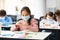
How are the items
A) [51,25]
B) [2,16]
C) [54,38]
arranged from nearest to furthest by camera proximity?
[54,38] < [51,25] < [2,16]

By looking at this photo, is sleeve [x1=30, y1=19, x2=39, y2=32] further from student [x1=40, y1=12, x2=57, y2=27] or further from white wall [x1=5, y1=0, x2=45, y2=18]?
white wall [x1=5, y1=0, x2=45, y2=18]

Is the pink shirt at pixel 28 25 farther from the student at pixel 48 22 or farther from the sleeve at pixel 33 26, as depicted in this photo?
the student at pixel 48 22

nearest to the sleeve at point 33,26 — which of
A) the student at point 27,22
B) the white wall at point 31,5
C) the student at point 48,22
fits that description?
the student at point 27,22

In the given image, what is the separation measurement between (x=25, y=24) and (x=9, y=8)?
4338mm

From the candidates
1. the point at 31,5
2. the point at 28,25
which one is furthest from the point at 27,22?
the point at 31,5

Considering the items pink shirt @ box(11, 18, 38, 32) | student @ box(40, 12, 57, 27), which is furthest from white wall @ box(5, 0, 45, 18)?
pink shirt @ box(11, 18, 38, 32)

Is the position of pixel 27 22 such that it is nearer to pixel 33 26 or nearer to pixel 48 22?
pixel 33 26

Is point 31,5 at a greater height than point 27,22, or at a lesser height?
greater

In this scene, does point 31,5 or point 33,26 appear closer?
point 33,26

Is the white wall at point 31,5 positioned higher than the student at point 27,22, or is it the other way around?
the white wall at point 31,5

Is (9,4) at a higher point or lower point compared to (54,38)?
higher

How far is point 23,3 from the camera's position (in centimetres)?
744

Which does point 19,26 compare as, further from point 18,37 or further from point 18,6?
point 18,6

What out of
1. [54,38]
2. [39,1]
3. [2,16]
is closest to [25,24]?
[54,38]
